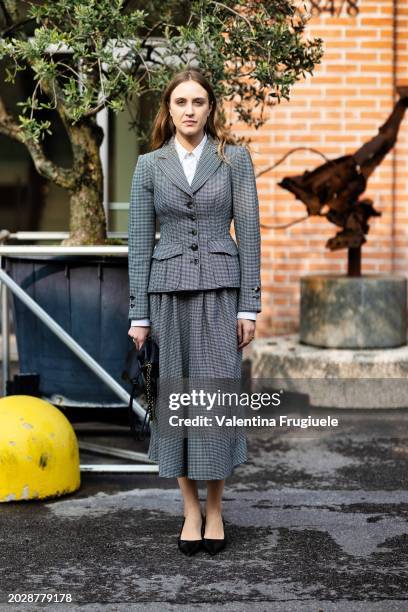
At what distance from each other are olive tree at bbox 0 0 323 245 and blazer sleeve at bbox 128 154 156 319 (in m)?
0.70

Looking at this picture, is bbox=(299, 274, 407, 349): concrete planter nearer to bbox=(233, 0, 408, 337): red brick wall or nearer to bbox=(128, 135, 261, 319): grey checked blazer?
bbox=(233, 0, 408, 337): red brick wall

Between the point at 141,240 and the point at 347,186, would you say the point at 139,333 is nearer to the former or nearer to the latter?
the point at 141,240

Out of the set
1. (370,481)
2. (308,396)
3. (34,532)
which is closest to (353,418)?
(308,396)

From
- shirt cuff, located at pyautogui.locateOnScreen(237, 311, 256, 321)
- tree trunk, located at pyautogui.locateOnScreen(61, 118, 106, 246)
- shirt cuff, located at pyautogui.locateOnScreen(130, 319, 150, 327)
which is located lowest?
shirt cuff, located at pyautogui.locateOnScreen(130, 319, 150, 327)

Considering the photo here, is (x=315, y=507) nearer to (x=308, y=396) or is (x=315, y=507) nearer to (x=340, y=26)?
(x=308, y=396)

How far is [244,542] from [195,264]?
3.84 feet

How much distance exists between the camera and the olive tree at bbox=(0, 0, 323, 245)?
477 cm

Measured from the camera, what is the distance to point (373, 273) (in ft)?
26.1

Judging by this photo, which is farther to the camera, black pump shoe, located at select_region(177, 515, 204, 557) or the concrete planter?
the concrete planter

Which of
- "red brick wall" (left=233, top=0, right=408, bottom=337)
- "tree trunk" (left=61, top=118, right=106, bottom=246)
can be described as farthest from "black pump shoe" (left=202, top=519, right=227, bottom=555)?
"red brick wall" (left=233, top=0, right=408, bottom=337)

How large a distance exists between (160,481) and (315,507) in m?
0.85

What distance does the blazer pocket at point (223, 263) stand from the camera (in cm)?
409

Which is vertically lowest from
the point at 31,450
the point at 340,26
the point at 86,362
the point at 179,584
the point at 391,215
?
the point at 179,584

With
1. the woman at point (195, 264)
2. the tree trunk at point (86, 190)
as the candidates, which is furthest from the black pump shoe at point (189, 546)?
the tree trunk at point (86, 190)
